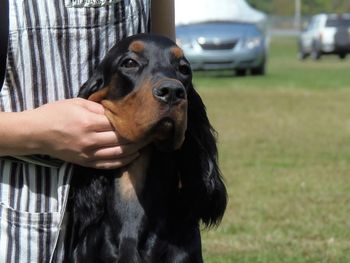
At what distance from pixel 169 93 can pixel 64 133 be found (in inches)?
11.2

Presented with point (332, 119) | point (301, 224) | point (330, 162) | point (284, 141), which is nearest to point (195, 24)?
point (332, 119)

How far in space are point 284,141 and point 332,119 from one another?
2991mm

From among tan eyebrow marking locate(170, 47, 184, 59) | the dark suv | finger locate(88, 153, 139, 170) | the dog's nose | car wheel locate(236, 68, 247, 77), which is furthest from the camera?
the dark suv

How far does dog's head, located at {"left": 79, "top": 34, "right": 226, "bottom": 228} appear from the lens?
262cm

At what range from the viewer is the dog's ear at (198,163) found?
2910mm

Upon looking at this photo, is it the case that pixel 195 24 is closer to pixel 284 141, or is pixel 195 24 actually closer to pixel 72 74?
pixel 284 141

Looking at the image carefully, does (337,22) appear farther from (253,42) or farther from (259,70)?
(259,70)

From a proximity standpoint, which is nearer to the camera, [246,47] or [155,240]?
[155,240]

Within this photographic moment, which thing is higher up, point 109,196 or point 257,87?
point 109,196

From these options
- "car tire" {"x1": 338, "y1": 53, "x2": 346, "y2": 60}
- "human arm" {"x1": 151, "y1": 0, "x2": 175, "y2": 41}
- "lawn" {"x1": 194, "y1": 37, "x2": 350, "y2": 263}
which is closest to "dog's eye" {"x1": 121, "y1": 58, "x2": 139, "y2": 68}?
"human arm" {"x1": 151, "y1": 0, "x2": 175, "y2": 41}

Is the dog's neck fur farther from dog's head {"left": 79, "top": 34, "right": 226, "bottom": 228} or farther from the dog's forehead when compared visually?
the dog's forehead

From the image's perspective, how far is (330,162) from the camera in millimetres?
10398

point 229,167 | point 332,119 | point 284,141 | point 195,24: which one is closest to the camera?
point 229,167

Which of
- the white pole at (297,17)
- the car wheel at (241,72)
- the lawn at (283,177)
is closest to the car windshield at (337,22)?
the car wheel at (241,72)
